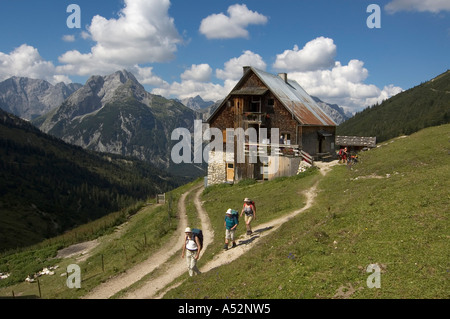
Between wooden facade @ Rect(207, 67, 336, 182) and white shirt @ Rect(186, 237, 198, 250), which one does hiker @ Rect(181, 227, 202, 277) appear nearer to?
white shirt @ Rect(186, 237, 198, 250)

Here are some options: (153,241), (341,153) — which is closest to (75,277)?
(153,241)

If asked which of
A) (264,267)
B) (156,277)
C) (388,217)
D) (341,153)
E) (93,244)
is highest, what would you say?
(341,153)

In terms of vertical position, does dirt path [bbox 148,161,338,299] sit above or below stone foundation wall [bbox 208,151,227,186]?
below

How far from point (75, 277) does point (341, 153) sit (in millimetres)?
32056

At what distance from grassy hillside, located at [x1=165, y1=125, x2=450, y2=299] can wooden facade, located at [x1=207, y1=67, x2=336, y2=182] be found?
873 inches

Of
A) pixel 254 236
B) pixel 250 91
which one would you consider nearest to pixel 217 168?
pixel 250 91

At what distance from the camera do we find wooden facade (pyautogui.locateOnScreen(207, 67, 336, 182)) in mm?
43344

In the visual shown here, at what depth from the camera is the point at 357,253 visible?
1336cm

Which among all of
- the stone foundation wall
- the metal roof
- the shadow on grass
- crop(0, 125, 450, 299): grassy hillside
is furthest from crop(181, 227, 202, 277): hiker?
the stone foundation wall

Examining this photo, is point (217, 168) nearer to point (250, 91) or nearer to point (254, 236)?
point (250, 91)

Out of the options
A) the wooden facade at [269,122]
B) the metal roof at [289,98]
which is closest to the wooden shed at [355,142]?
the metal roof at [289,98]

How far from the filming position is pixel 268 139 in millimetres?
45906

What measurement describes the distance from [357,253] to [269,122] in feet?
111

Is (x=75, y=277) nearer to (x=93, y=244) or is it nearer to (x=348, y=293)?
(x=93, y=244)
